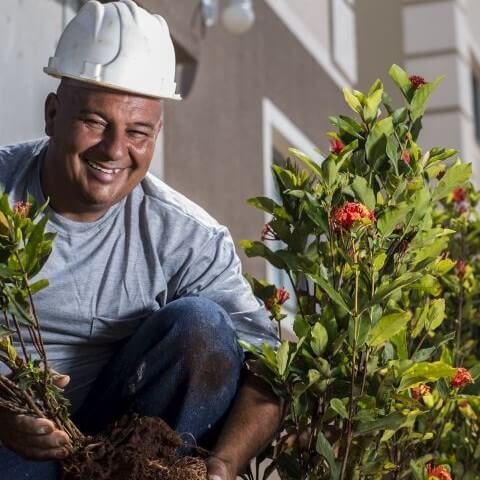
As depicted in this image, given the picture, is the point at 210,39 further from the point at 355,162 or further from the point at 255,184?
the point at 355,162

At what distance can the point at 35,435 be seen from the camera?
293cm

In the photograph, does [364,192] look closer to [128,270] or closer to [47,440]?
[128,270]

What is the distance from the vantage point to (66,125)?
3418 mm

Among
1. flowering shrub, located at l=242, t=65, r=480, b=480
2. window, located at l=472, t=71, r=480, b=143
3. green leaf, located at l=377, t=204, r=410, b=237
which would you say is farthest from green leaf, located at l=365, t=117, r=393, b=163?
window, located at l=472, t=71, r=480, b=143

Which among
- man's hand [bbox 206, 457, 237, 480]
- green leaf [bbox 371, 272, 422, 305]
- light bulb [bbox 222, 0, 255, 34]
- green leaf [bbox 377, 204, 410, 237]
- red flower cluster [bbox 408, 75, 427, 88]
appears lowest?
man's hand [bbox 206, 457, 237, 480]

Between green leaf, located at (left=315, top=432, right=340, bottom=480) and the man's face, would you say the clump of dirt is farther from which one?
the man's face

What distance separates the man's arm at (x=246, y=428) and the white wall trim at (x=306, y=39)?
20.5 ft

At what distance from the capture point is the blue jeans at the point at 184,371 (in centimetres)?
323

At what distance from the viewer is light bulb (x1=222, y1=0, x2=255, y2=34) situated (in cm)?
815

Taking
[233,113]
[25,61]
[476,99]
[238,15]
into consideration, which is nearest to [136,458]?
[25,61]

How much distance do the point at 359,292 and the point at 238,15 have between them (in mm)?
5123

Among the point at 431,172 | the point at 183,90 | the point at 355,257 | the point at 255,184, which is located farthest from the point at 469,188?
the point at 255,184

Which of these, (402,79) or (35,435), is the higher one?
(402,79)

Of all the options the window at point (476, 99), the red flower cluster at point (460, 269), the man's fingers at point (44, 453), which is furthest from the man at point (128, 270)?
the window at point (476, 99)
